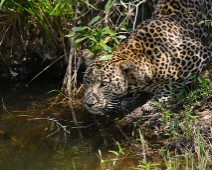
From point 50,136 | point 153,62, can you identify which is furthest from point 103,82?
point 50,136

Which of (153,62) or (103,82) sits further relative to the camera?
(153,62)

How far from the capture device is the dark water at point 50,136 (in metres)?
6.70

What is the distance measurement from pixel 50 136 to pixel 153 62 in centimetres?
167

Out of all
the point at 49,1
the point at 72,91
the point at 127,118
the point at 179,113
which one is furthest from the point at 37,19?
the point at 179,113

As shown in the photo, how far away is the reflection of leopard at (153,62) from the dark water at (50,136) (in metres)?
0.44

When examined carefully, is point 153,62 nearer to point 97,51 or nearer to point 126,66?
point 126,66

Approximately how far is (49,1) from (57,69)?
161 cm

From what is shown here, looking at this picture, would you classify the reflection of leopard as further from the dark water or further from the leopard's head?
the dark water

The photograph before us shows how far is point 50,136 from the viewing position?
742cm

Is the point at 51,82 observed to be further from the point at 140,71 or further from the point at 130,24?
the point at 140,71

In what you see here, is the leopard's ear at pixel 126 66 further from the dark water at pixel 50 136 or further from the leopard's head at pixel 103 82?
the dark water at pixel 50 136

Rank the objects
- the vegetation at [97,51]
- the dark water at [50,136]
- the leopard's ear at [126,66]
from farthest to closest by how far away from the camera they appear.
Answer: the leopard's ear at [126,66], the dark water at [50,136], the vegetation at [97,51]

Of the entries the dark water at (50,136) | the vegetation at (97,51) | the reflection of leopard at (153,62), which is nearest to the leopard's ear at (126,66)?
the reflection of leopard at (153,62)

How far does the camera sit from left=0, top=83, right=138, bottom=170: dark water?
670 centimetres
